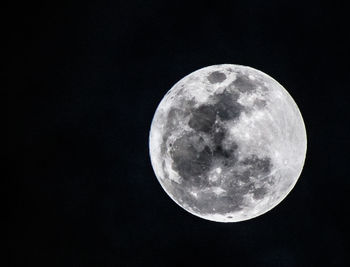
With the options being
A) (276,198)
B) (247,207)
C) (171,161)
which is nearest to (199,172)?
(171,161)

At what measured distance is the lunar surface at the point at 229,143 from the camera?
27.2 ft

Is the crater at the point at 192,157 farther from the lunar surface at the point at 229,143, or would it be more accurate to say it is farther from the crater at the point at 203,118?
the crater at the point at 203,118

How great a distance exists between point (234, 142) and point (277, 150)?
2.79ft

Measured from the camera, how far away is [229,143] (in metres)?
8.26

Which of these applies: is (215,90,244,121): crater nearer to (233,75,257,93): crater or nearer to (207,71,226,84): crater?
(233,75,257,93): crater

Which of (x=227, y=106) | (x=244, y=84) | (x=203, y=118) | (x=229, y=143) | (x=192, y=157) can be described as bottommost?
(x=192, y=157)

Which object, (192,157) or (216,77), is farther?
(216,77)

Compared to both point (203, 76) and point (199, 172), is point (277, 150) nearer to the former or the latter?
point (199, 172)

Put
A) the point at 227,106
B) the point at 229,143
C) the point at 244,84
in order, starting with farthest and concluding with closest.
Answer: the point at 244,84 < the point at 227,106 < the point at 229,143

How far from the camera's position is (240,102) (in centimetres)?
850

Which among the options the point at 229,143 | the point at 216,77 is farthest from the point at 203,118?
the point at 216,77

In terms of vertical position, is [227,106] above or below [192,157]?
above

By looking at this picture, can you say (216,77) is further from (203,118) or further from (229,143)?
(229,143)

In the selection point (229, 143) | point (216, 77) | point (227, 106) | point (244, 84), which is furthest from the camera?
point (216, 77)
